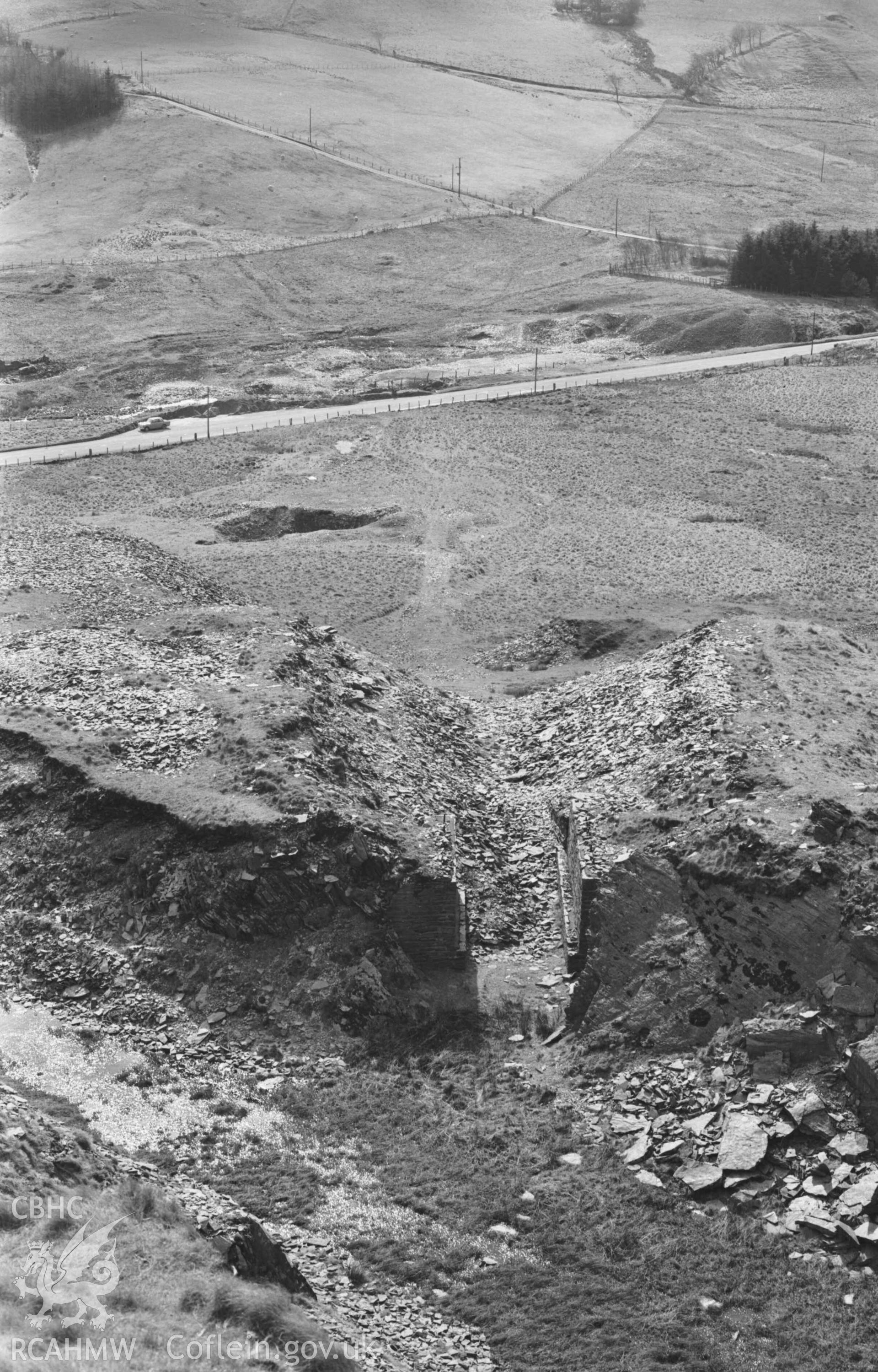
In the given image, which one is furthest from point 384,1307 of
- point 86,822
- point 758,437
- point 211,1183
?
point 758,437

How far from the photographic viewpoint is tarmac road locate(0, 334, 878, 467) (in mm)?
69125

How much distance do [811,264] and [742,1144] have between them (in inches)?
3541

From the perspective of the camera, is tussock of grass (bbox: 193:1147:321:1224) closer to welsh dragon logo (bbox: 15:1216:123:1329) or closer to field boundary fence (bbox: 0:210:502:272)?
welsh dragon logo (bbox: 15:1216:123:1329)

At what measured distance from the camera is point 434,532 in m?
56.0

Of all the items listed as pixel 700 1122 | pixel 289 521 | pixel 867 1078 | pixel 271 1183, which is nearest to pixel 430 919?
pixel 271 1183

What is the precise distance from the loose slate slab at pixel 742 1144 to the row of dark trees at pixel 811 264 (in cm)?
8838

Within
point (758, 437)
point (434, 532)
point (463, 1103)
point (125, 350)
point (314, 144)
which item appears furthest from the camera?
point (314, 144)

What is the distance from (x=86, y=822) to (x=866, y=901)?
14269 millimetres

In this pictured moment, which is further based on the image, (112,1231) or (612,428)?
(612,428)

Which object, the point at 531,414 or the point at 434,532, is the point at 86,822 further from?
the point at 531,414

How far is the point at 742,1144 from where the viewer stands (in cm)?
2042

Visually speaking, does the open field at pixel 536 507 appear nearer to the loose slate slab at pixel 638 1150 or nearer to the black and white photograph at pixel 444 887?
the black and white photograph at pixel 444 887

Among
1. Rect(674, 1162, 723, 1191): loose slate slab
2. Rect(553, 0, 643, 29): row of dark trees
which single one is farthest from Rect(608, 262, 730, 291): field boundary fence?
Rect(553, 0, 643, 29): row of dark trees

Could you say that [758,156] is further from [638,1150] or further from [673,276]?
[638,1150]
